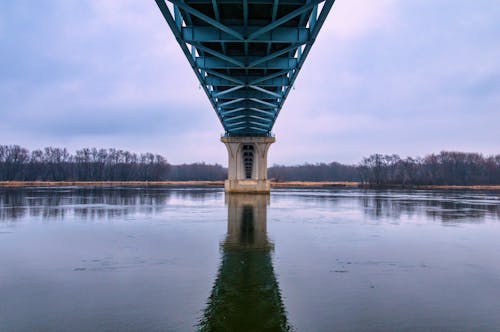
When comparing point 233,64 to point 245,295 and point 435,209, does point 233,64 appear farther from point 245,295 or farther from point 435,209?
point 435,209

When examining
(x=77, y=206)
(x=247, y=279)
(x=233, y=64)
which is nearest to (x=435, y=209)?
(x=233, y=64)

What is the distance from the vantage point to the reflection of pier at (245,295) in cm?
569

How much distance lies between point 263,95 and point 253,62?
8.77 metres

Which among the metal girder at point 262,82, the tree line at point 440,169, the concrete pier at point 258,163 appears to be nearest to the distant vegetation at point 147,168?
Answer: the tree line at point 440,169

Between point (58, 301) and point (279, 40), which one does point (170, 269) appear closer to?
point (58, 301)

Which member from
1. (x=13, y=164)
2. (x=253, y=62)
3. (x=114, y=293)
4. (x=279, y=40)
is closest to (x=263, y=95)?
(x=253, y=62)

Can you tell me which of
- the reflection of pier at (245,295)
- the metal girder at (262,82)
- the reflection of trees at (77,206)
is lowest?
the reflection of pier at (245,295)

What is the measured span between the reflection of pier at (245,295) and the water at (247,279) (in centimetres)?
2

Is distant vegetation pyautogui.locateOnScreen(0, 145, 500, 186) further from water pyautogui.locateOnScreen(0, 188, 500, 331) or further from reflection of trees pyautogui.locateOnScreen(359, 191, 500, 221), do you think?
water pyautogui.locateOnScreen(0, 188, 500, 331)

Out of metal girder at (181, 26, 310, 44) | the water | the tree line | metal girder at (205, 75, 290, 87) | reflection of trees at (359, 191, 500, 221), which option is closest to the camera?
the water

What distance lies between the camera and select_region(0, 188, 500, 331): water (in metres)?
5.90

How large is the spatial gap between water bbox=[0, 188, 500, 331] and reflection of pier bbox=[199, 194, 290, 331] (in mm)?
24

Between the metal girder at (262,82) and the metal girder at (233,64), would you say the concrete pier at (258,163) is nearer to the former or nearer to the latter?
the metal girder at (262,82)

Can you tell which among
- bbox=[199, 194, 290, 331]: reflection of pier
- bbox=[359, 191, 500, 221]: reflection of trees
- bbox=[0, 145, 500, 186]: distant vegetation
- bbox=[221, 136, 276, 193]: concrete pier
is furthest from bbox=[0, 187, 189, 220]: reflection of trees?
bbox=[0, 145, 500, 186]: distant vegetation
